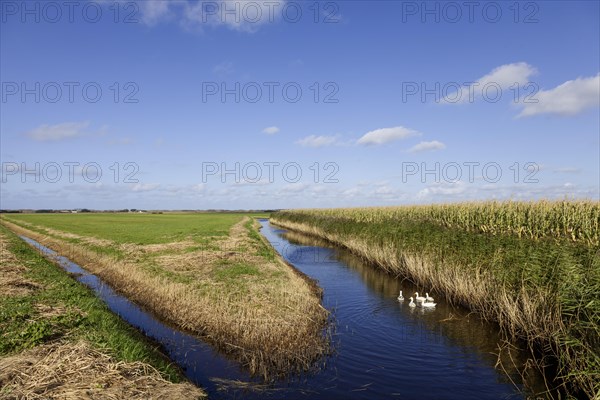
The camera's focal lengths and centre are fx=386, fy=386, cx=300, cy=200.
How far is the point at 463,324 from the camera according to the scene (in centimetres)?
1427

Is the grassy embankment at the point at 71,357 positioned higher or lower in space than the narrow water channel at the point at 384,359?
higher

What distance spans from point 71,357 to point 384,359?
809 cm

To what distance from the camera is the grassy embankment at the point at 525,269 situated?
8.84 meters

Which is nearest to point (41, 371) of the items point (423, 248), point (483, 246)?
point (483, 246)

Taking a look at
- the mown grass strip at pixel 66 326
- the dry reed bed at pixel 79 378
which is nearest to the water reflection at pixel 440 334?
the mown grass strip at pixel 66 326

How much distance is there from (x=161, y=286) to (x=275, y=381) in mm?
9395

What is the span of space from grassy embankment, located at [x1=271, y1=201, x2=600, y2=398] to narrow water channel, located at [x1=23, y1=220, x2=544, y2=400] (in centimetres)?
103

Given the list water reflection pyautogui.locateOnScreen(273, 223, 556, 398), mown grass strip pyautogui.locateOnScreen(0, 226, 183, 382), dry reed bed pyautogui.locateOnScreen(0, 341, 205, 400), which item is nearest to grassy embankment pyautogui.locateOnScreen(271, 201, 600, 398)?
water reflection pyautogui.locateOnScreen(273, 223, 556, 398)

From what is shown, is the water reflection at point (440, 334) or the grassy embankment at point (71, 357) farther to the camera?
the water reflection at point (440, 334)

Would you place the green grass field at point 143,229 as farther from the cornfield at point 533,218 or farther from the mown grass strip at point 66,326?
the cornfield at point 533,218

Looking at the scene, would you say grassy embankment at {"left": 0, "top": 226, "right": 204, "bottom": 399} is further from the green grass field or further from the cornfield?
the green grass field

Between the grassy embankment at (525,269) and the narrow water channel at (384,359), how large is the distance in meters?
1.03

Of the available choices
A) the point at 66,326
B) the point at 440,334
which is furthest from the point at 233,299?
the point at 440,334

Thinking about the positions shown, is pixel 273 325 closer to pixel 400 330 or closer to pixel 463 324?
pixel 400 330
